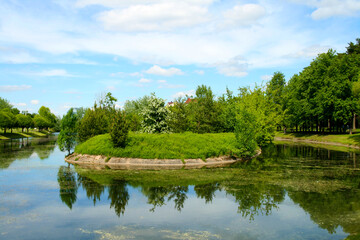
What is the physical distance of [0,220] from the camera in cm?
1422

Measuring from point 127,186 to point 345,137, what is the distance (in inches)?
2281

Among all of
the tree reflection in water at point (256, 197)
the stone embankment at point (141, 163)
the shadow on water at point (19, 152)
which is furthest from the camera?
the shadow on water at point (19, 152)

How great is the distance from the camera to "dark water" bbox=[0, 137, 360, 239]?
12.8 m

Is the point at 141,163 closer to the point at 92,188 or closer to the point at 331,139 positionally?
the point at 92,188

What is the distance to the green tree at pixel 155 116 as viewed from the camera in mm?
40469

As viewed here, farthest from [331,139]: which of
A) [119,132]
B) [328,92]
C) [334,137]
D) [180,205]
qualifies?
[180,205]

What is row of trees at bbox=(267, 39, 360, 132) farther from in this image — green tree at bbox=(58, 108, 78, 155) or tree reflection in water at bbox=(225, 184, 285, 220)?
tree reflection in water at bbox=(225, 184, 285, 220)

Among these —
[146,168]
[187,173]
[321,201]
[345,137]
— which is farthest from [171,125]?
[345,137]

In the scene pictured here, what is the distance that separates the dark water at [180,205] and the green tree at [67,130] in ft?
47.0

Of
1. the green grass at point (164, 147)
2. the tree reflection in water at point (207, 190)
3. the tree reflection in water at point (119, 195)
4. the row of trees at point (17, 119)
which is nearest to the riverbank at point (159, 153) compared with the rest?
the green grass at point (164, 147)

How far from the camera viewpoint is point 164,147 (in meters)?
34.8

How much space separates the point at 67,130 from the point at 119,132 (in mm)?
11829

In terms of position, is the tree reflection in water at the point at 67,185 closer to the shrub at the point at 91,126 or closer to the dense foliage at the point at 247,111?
the dense foliage at the point at 247,111

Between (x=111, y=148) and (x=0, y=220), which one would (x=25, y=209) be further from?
(x=111, y=148)
